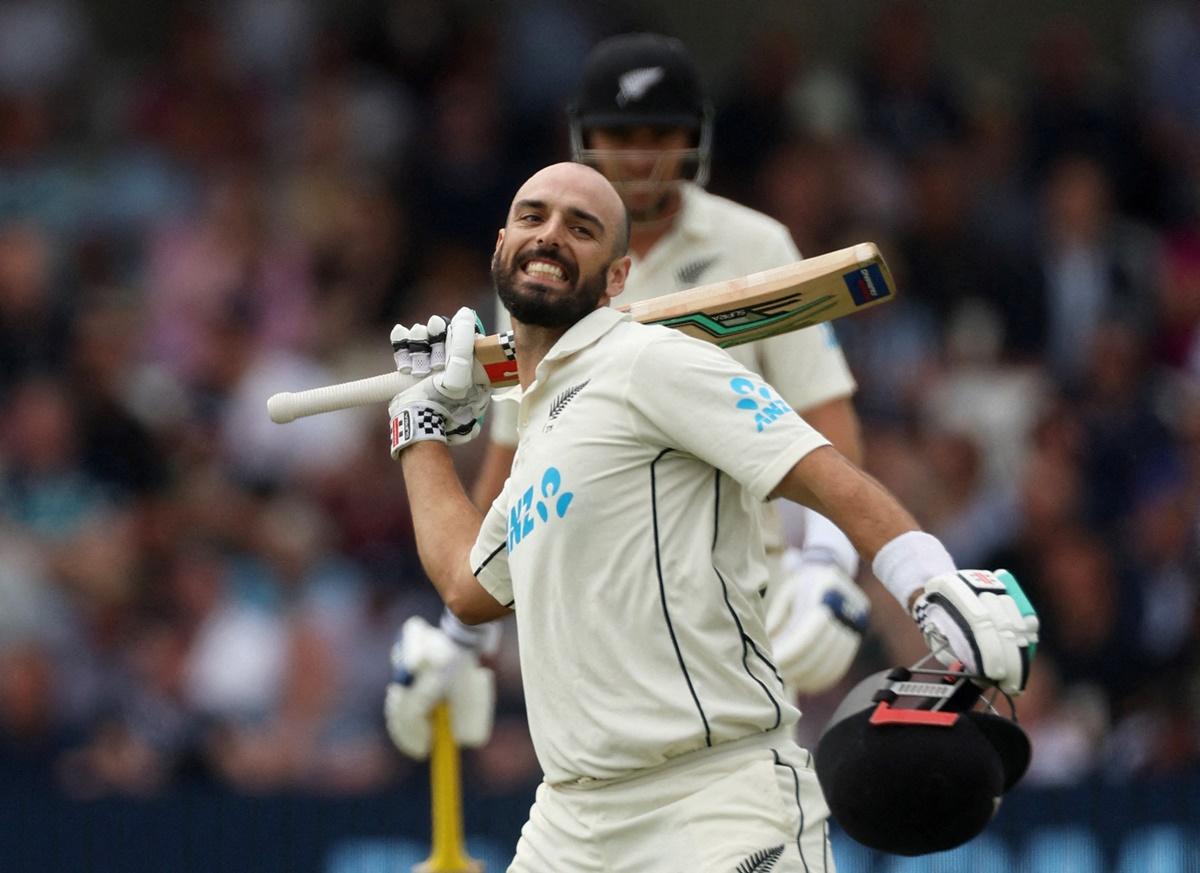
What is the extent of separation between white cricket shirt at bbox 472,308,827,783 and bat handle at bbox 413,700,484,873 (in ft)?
5.58

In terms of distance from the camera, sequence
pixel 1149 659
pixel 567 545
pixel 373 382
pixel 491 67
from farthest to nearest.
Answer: pixel 491 67
pixel 1149 659
pixel 373 382
pixel 567 545

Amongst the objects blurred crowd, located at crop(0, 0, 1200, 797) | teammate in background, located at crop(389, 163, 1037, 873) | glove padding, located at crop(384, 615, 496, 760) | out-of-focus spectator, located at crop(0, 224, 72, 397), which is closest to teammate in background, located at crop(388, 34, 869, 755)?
glove padding, located at crop(384, 615, 496, 760)

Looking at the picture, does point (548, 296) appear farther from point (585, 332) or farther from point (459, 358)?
point (459, 358)

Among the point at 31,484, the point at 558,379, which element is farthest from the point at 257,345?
the point at 558,379

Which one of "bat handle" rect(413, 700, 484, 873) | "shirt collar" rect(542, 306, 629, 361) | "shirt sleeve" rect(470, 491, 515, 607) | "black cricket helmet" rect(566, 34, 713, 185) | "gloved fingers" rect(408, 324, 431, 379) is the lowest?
"bat handle" rect(413, 700, 484, 873)

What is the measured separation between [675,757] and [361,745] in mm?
4145

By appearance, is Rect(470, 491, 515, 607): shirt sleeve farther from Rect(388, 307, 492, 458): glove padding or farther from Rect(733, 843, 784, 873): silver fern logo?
Rect(733, 843, 784, 873): silver fern logo

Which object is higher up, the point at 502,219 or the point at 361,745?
the point at 502,219

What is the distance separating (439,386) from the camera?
3.69 m

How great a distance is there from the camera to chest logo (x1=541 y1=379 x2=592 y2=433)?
10.8 ft

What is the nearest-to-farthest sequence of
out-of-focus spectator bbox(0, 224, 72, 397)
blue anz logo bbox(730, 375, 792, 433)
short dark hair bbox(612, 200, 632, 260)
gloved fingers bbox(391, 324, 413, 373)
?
blue anz logo bbox(730, 375, 792, 433), short dark hair bbox(612, 200, 632, 260), gloved fingers bbox(391, 324, 413, 373), out-of-focus spectator bbox(0, 224, 72, 397)

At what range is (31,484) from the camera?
797cm

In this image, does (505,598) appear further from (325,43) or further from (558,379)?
(325,43)

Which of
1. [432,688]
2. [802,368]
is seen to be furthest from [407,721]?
[802,368]
